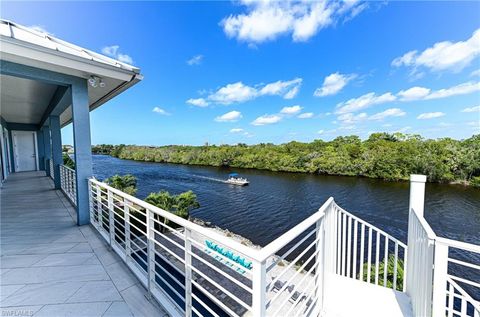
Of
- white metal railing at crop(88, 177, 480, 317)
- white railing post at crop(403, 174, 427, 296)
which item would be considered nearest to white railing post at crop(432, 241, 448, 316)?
white metal railing at crop(88, 177, 480, 317)

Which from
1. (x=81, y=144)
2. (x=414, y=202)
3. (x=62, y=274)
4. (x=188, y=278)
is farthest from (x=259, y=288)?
(x=81, y=144)

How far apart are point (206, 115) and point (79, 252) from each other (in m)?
27.8

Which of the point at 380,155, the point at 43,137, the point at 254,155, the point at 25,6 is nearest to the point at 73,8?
the point at 25,6

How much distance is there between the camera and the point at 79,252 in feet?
7.23

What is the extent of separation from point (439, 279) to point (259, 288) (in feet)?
→ 3.29

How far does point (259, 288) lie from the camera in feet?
2.69

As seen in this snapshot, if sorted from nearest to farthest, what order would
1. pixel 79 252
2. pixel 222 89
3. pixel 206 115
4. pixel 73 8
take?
1. pixel 79 252
2. pixel 73 8
3. pixel 222 89
4. pixel 206 115

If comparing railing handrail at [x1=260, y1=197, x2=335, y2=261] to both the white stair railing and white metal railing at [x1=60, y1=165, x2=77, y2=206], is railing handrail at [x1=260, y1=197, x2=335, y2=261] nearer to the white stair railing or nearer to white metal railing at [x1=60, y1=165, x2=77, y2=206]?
the white stair railing

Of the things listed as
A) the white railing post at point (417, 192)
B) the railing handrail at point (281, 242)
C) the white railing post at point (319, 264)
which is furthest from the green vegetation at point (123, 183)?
the white railing post at point (417, 192)

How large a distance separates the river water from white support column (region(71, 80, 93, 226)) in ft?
30.3

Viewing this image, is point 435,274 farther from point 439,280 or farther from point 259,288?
point 259,288

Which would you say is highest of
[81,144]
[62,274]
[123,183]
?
[81,144]

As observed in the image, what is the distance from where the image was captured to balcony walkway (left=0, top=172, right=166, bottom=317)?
4.68 ft

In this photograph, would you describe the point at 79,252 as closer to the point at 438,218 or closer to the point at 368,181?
the point at 438,218
